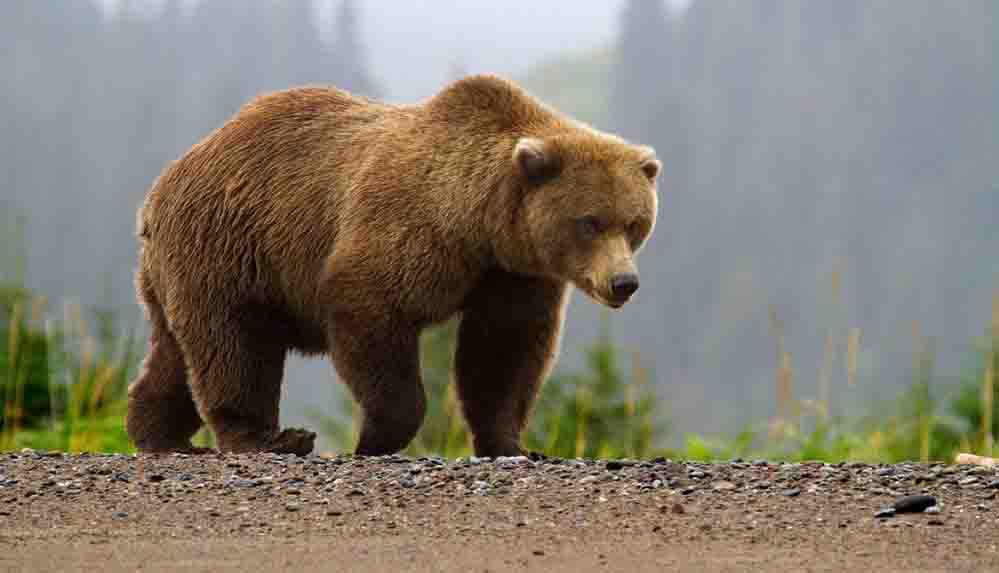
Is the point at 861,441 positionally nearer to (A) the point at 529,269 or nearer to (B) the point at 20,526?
(A) the point at 529,269

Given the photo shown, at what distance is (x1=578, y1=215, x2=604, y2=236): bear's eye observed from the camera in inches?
235

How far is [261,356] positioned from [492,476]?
2.05 m

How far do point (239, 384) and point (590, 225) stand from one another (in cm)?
191

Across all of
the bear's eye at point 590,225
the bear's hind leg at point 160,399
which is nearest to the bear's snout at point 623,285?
the bear's eye at point 590,225

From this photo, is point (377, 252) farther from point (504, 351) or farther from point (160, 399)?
point (160, 399)

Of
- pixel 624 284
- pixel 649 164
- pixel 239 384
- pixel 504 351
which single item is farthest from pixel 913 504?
pixel 239 384

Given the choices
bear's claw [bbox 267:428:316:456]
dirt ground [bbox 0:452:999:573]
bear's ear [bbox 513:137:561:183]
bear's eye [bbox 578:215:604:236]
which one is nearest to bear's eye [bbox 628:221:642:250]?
bear's eye [bbox 578:215:604:236]

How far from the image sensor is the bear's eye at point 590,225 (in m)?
5.98

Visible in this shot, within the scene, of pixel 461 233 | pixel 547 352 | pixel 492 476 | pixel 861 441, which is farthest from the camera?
pixel 861 441

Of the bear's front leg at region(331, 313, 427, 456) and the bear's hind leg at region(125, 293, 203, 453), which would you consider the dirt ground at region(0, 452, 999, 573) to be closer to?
the bear's front leg at region(331, 313, 427, 456)

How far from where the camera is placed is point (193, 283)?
6906 millimetres

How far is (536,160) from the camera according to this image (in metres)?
6.01

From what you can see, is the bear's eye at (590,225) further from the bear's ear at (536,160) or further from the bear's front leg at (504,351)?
the bear's front leg at (504,351)

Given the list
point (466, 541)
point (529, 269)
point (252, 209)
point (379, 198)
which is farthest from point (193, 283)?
point (466, 541)
